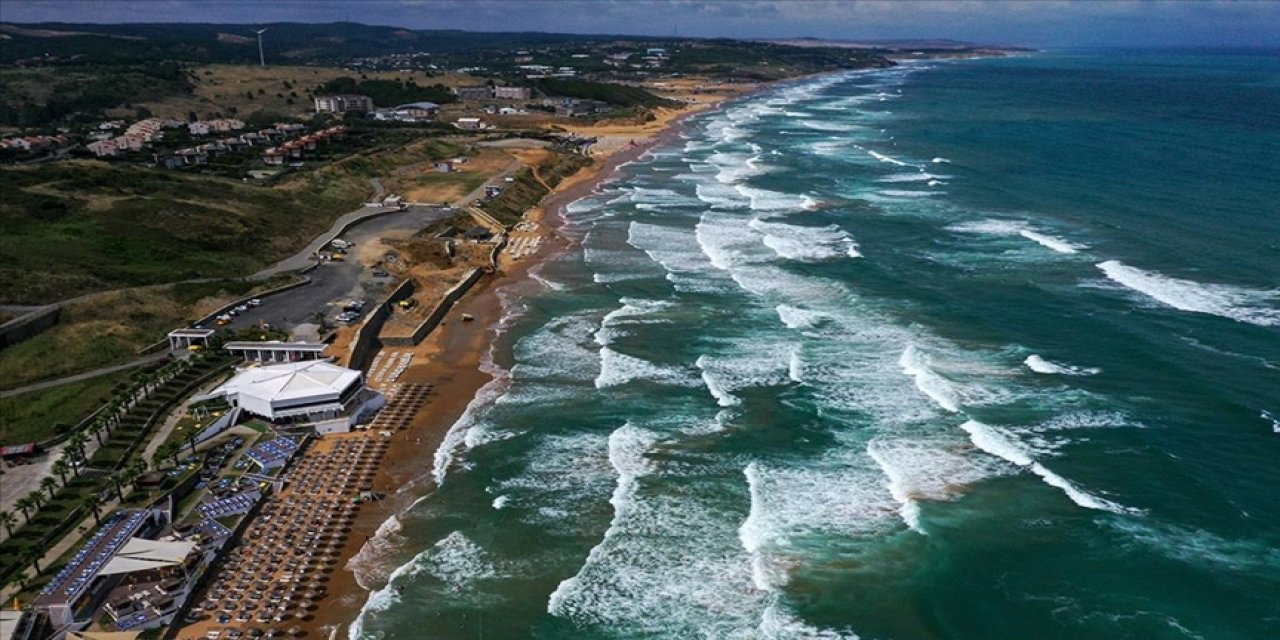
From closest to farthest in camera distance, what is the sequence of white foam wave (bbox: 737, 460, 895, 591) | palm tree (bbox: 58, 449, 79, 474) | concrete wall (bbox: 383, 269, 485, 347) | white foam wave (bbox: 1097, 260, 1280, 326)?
white foam wave (bbox: 737, 460, 895, 591)
palm tree (bbox: 58, 449, 79, 474)
white foam wave (bbox: 1097, 260, 1280, 326)
concrete wall (bbox: 383, 269, 485, 347)

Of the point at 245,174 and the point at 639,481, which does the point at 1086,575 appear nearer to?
the point at 639,481

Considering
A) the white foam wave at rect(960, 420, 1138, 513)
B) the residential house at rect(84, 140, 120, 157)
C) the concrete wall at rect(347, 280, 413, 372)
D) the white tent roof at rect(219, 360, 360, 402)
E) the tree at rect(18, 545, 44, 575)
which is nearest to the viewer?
the tree at rect(18, 545, 44, 575)

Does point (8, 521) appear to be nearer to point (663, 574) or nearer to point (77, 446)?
point (77, 446)

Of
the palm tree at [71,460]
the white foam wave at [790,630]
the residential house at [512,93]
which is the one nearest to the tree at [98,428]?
the palm tree at [71,460]

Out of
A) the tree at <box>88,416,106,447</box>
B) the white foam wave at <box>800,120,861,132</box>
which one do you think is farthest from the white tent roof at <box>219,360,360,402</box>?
the white foam wave at <box>800,120,861,132</box>

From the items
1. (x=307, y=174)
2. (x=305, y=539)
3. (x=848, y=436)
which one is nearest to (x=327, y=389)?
(x=305, y=539)

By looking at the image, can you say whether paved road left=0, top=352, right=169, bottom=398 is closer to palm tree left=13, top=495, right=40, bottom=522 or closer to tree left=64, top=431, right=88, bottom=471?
tree left=64, top=431, right=88, bottom=471

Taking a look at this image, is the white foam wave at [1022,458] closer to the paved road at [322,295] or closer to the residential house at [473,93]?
the paved road at [322,295]
